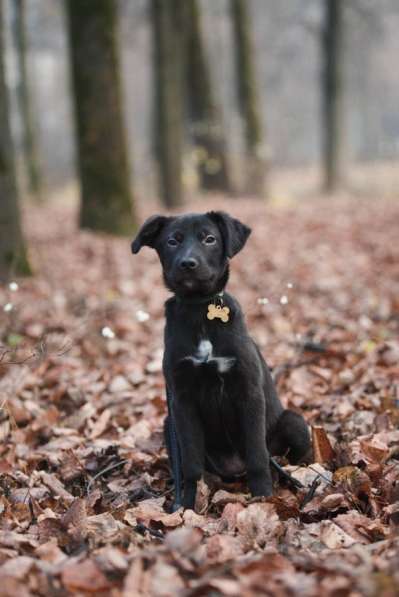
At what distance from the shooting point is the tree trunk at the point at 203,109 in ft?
66.0

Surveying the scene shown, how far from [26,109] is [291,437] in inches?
948

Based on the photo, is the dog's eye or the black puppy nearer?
the black puppy

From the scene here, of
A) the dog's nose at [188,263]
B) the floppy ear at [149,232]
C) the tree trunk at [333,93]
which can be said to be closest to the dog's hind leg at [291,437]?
the dog's nose at [188,263]

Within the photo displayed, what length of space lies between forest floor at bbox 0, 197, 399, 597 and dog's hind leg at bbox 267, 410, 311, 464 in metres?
0.09

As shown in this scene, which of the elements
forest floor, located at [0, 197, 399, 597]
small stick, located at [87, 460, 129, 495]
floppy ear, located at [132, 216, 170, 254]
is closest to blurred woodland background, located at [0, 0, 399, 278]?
forest floor, located at [0, 197, 399, 597]

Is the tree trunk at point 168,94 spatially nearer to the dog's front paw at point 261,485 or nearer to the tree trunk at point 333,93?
the tree trunk at point 333,93

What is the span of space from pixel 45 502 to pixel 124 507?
481mm

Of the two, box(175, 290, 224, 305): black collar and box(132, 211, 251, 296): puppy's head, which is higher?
box(132, 211, 251, 296): puppy's head

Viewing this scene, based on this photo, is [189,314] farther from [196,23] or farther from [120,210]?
[196,23]

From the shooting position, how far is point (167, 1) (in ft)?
54.6

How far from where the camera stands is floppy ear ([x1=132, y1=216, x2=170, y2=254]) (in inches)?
153

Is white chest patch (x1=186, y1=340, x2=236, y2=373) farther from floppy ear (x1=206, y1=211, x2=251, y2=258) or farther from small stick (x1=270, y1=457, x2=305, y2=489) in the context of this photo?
small stick (x1=270, y1=457, x2=305, y2=489)

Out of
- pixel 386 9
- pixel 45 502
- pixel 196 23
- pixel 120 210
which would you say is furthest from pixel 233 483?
pixel 386 9

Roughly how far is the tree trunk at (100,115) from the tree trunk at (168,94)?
4.83 m
